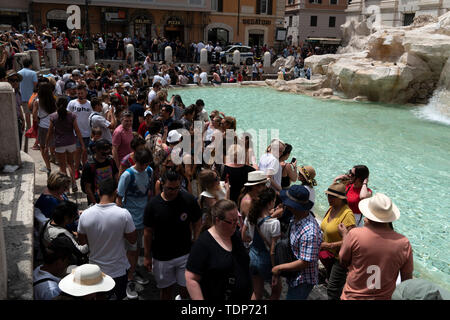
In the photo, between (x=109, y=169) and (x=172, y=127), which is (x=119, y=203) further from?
(x=172, y=127)

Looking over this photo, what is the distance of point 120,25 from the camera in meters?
34.7

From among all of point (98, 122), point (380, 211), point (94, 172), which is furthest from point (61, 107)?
point (380, 211)

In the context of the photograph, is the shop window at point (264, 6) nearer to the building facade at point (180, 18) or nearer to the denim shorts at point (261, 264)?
the building facade at point (180, 18)

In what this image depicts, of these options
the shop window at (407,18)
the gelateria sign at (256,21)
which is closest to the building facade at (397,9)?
the shop window at (407,18)

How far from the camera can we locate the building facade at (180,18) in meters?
31.3

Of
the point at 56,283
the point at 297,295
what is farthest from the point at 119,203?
the point at 297,295

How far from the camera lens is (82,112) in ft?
22.8

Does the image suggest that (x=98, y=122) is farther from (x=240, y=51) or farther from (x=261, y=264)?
(x=240, y=51)

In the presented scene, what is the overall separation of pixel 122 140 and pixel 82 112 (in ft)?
4.70

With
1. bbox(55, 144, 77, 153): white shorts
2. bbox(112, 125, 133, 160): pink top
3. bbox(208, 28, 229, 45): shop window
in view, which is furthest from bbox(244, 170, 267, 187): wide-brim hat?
bbox(208, 28, 229, 45): shop window

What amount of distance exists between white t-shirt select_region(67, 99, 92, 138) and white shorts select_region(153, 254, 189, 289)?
13.0 feet

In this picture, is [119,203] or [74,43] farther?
[74,43]

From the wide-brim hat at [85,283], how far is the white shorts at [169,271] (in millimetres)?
958

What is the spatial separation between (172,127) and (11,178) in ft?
8.16
